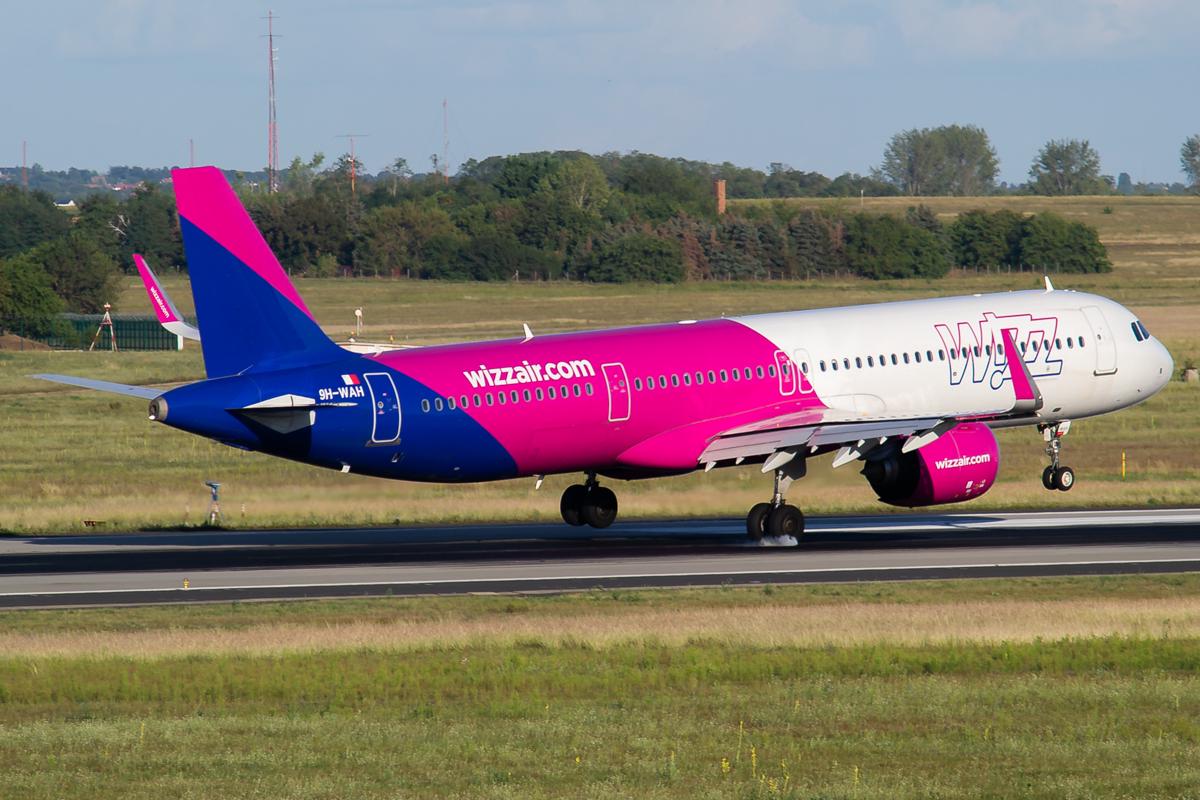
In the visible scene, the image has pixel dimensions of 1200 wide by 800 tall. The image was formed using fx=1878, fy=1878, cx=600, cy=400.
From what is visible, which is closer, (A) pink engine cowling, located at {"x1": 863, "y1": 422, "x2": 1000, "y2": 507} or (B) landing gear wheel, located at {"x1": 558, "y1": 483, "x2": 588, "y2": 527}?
(A) pink engine cowling, located at {"x1": 863, "y1": 422, "x2": 1000, "y2": 507}

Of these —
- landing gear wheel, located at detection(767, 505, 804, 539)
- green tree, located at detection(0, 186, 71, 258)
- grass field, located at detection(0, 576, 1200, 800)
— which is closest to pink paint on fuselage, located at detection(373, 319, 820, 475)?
landing gear wheel, located at detection(767, 505, 804, 539)

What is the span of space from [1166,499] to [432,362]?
71.3 feet

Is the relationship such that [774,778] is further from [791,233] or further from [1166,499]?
[791,233]

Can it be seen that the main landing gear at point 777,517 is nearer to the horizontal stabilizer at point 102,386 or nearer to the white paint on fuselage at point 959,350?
the white paint on fuselage at point 959,350

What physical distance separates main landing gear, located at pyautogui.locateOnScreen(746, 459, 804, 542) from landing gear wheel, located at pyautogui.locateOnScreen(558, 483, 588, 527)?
15.2ft

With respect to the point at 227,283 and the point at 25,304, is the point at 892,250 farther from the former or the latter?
the point at 227,283

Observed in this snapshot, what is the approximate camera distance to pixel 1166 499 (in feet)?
165

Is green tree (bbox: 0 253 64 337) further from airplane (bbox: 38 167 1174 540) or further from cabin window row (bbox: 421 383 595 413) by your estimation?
cabin window row (bbox: 421 383 595 413)

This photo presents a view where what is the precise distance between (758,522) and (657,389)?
3747mm

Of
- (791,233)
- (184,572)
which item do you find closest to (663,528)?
(184,572)

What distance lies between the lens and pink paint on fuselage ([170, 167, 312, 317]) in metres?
37.9

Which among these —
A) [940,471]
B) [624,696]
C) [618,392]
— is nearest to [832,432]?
[940,471]

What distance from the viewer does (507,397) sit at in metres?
39.9

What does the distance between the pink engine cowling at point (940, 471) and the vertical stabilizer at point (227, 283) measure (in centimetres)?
1295
